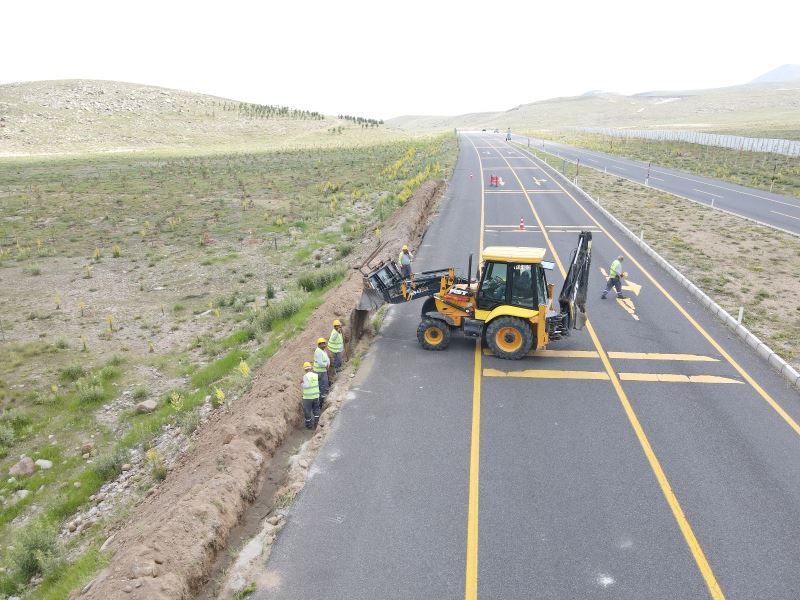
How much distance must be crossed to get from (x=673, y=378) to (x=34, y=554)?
12.6m

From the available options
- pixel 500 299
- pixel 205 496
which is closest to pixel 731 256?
pixel 500 299

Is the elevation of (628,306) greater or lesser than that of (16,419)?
greater

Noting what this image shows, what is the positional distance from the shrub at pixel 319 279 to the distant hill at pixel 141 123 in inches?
2600

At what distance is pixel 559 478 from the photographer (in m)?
8.80

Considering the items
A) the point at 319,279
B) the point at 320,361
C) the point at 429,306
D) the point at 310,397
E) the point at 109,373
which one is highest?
the point at 429,306

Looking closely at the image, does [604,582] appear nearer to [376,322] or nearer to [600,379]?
[600,379]

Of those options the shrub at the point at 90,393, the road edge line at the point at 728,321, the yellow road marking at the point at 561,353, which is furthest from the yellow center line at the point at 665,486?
the shrub at the point at 90,393

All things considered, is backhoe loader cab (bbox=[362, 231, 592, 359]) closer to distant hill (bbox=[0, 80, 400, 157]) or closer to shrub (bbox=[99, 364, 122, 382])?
shrub (bbox=[99, 364, 122, 382])

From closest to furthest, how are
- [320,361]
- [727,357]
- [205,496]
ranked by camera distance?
[205,496]
[320,361]
[727,357]

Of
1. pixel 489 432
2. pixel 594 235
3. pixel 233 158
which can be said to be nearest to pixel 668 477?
pixel 489 432

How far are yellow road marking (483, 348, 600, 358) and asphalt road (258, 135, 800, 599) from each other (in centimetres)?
6

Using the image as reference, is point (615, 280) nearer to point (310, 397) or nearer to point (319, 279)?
point (319, 279)

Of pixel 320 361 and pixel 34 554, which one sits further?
A: pixel 320 361

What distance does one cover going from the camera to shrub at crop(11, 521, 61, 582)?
8117 mm
